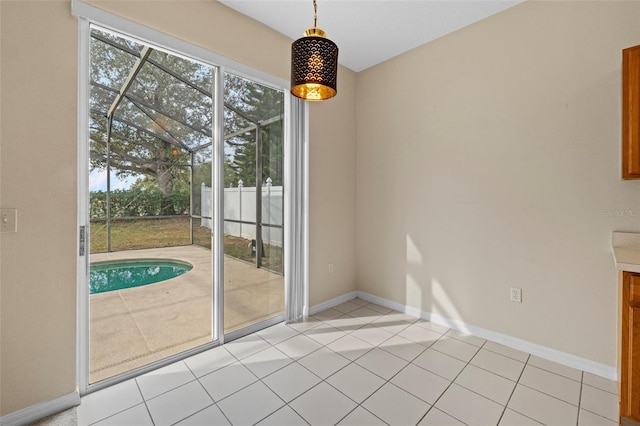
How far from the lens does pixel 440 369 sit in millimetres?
2180

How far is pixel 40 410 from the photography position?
65.7 inches

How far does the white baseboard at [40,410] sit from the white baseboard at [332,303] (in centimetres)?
209

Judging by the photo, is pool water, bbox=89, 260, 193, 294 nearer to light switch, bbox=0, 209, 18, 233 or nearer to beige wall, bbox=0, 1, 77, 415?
beige wall, bbox=0, 1, 77, 415

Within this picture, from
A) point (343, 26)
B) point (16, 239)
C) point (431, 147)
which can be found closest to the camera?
point (16, 239)

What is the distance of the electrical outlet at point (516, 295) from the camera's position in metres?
2.46

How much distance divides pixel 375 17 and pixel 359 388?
311 centimetres

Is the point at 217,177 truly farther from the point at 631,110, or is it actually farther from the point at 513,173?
the point at 631,110

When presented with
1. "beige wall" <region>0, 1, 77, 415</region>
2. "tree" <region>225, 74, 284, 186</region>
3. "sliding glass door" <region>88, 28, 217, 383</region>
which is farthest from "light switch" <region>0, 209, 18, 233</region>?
"tree" <region>225, 74, 284, 186</region>

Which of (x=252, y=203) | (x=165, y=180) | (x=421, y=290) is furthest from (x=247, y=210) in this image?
(x=421, y=290)

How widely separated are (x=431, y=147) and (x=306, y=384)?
254 centimetres

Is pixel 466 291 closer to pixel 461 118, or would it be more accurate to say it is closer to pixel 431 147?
pixel 431 147

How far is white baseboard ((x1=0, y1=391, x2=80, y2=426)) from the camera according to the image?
5.21ft

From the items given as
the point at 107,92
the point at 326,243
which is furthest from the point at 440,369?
the point at 107,92

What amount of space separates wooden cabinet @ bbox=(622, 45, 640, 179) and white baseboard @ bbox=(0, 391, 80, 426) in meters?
3.82
